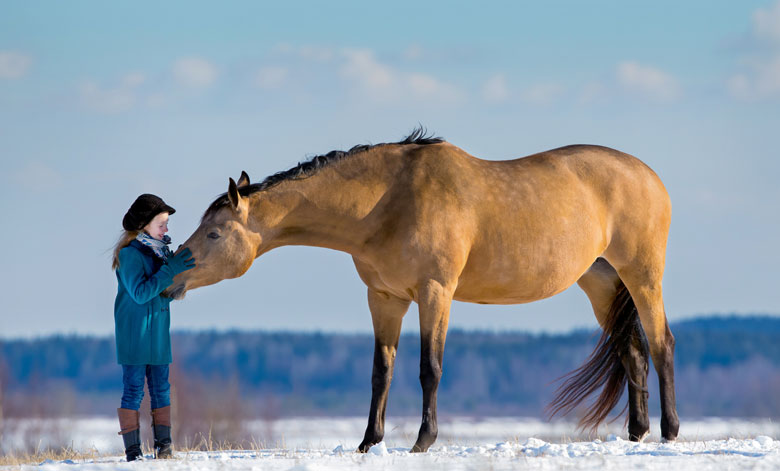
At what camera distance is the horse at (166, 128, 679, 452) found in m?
7.55

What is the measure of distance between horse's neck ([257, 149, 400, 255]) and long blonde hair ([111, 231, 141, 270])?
1111 millimetres

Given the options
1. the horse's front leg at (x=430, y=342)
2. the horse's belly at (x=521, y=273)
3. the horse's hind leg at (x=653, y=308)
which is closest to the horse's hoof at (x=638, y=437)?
the horse's hind leg at (x=653, y=308)

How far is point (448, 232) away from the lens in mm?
7609

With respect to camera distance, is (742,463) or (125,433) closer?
(742,463)

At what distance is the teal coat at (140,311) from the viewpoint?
6.95 metres

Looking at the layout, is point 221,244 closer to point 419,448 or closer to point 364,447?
point 364,447

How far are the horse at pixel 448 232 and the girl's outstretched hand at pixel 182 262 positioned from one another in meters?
0.07

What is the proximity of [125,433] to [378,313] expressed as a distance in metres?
2.55

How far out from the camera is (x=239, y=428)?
43.8 m

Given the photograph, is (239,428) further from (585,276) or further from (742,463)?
(742,463)

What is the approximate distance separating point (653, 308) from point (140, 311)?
16.8 ft

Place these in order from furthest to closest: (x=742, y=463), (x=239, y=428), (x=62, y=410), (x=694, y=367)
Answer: (x=694, y=367), (x=239, y=428), (x=62, y=410), (x=742, y=463)

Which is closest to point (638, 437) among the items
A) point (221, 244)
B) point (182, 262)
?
point (221, 244)

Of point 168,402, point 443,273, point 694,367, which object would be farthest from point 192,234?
point 694,367
